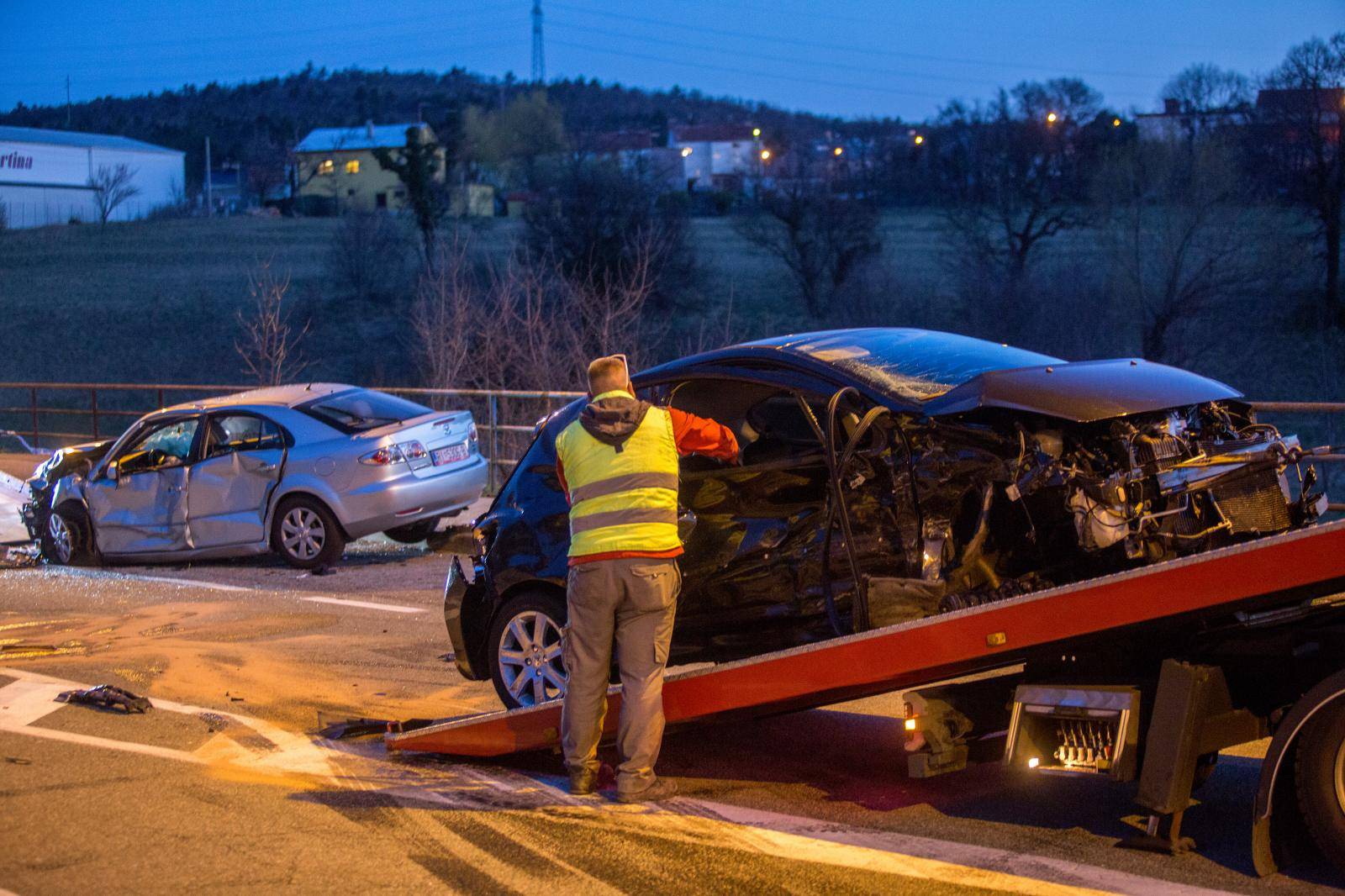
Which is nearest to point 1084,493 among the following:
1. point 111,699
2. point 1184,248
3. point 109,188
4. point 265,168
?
point 111,699

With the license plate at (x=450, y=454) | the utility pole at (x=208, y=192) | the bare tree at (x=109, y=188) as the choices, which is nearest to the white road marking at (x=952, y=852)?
the license plate at (x=450, y=454)

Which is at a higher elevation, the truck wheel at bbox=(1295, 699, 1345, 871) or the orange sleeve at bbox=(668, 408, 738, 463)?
the orange sleeve at bbox=(668, 408, 738, 463)

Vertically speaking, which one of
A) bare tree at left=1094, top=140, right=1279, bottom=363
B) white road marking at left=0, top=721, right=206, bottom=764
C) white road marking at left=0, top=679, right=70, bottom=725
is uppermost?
bare tree at left=1094, top=140, right=1279, bottom=363

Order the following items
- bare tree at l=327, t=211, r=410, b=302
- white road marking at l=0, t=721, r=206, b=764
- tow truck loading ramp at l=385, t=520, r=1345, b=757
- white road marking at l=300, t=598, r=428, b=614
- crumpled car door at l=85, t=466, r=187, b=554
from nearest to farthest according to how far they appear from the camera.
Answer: tow truck loading ramp at l=385, t=520, r=1345, b=757 < white road marking at l=0, t=721, r=206, b=764 < white road marking at l=300, t=598, r=428, b=614 < crumpled car door at l=85, t=466, r=187, b=554 < bare tree at l=327, t=211, r=410, b=302

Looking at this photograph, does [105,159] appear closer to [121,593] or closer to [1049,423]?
[121,593]

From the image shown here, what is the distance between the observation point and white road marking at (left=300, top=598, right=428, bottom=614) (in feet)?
35.3

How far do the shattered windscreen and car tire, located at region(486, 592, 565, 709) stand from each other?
1.83 metres

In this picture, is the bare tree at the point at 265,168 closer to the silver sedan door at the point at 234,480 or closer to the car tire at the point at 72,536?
the car tire at the point at 72,536

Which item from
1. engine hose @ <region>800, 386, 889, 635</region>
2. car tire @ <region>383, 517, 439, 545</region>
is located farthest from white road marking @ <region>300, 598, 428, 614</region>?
engine hose @ <region>800, 386, 889, 635</region>

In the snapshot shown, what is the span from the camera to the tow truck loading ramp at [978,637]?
446 centimetres

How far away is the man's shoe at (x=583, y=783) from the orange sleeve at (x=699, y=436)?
4.73 feet

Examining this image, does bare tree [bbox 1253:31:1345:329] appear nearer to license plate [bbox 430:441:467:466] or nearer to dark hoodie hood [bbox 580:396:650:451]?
license plate [bbox 430:441:467:466]

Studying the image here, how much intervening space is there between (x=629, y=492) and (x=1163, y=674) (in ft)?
7.20

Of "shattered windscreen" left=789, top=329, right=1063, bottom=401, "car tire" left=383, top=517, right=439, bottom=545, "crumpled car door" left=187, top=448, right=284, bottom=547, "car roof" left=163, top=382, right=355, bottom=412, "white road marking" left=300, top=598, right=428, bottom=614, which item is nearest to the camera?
"shattered windscreen" left=789, top=329, right=1063, bottom=401
